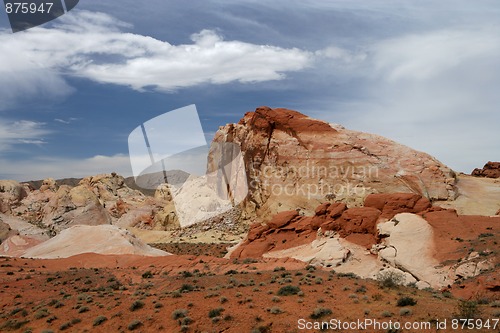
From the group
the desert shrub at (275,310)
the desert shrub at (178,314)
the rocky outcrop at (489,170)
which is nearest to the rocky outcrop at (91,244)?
the desert shrub at (178,314)

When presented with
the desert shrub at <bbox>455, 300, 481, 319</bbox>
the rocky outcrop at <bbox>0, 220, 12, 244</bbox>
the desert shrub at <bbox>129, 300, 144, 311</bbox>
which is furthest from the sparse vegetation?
the rocky outcrop at <bbox>0, 220, 12, 244</bbox>

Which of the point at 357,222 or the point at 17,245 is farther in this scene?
the point at 17,245

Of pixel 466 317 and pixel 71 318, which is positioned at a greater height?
pixel 466 317

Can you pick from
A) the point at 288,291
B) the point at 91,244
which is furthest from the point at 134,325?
the point at 91,244

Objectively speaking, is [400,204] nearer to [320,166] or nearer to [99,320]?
[320,166]

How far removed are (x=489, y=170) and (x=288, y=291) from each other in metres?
73.3

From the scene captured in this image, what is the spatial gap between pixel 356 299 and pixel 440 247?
42.1 ft

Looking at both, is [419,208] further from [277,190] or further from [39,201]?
[39,201]

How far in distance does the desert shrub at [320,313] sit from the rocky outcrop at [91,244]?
25885 millimetres

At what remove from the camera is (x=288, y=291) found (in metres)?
15.0

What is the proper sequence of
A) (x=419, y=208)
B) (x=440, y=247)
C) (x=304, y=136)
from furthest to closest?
(x=304, y=136) → (x=419, y=208) → (x=440, y=247)

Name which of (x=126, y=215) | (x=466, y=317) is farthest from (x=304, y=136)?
(x=126, y=215)

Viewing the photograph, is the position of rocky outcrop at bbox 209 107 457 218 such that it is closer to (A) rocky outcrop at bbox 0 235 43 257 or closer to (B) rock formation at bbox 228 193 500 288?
(B) rock formation at bbox 228 193 500 288

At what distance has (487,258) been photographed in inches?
812
